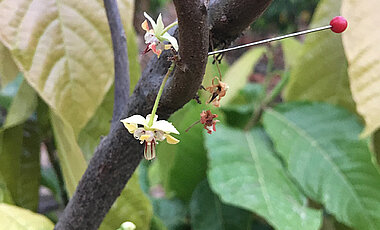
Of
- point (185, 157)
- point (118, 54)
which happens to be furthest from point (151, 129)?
point (185, 157)

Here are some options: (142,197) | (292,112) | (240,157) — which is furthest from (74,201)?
(292,112)

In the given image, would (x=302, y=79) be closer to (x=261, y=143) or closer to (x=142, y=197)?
(x=261, y=143)

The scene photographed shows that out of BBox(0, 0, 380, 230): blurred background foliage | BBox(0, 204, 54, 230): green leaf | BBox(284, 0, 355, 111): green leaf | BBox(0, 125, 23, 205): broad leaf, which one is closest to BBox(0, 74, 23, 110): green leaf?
BBox(0, 0, 380, 230): blurred background foliage

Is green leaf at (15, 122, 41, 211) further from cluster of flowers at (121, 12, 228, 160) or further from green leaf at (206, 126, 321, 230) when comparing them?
cluster of flowers at (121, 12, 228, 160)

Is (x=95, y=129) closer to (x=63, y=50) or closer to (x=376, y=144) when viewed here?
(x=63, y=50)

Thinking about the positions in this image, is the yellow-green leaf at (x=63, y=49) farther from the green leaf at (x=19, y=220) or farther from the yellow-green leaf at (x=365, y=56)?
the yellow-green leaf at (x=365, y=56)
